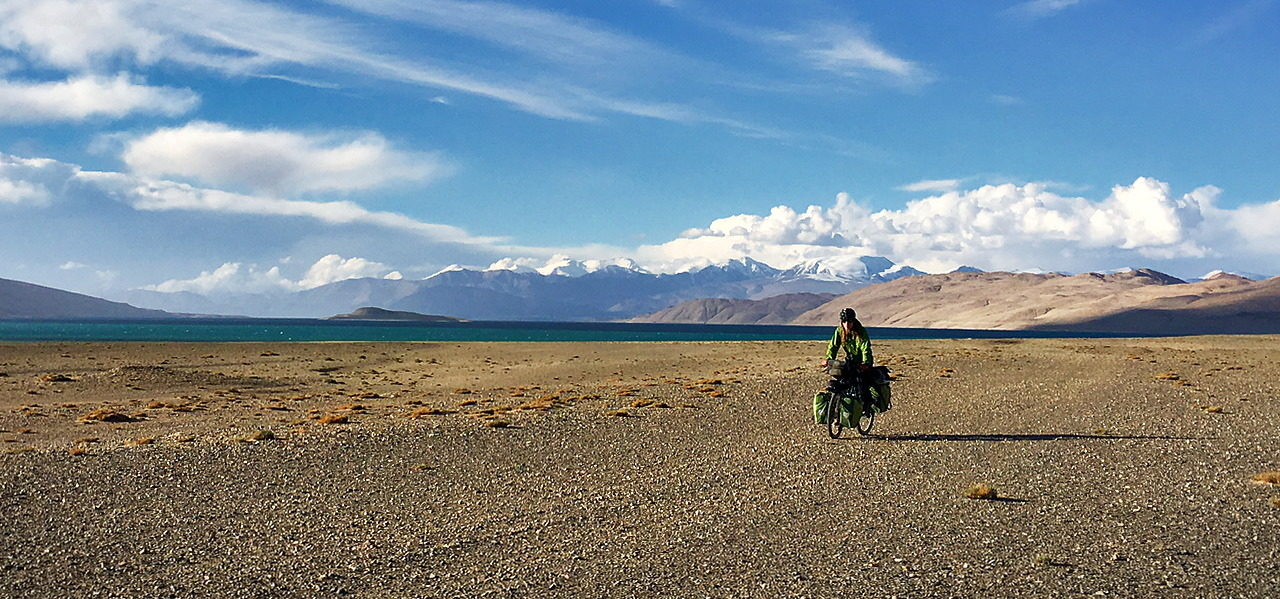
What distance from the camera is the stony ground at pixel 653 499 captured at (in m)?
9.38

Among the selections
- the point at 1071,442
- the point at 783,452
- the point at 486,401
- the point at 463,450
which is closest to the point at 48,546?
the point at 463,450

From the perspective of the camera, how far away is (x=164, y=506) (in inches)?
524

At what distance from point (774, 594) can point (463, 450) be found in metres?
11.7

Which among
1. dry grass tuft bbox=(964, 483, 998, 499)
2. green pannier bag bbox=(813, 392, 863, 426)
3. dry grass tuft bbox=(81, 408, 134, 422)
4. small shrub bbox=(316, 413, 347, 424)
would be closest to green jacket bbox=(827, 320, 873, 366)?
green pannier bag bbox=(813, 392, 863, 426)

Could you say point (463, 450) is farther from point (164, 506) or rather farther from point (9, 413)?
point (9, 413)

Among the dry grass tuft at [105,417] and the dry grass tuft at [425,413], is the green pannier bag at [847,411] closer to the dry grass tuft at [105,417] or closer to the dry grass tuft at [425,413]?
the dry grass tuft at [425,413]

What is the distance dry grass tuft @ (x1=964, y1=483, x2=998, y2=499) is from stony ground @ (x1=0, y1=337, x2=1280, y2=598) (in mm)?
299

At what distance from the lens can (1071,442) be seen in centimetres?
1906

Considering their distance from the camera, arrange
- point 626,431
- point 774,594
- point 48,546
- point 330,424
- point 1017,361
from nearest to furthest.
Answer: point 774,594 → point 48,546 → point 626,431 → point 330,424 → point 1017,361

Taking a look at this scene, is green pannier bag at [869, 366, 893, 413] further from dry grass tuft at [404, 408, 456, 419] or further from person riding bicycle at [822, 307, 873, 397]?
dry grass tuft at [404, 408, 456, 419]

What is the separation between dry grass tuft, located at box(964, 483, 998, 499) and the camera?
13.1 metres

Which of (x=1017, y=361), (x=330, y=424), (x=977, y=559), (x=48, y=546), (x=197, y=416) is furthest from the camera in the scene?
(x=1017, y=361)

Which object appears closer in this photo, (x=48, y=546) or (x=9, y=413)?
(x=48, y=546)

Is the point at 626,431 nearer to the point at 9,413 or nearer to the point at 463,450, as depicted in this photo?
the point at 463,450
